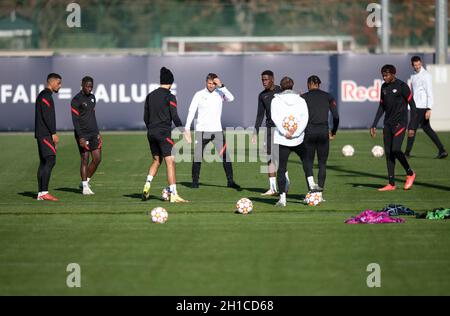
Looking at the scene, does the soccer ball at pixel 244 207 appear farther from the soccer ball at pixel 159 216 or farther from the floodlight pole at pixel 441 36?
the floodlight pole at pixel 441 36

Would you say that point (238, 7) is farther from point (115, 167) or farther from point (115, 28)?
point (115, 167)

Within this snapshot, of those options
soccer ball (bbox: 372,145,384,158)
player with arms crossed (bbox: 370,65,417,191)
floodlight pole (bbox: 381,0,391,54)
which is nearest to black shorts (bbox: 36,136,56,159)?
player with arms crossed (bbox: 370,65,417,191)

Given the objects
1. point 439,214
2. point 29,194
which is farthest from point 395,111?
point 29,194

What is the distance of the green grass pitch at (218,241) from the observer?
10.9m

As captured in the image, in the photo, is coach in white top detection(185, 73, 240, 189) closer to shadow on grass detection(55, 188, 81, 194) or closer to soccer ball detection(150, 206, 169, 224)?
shadow on grass detection(55, 188, 81, 194)

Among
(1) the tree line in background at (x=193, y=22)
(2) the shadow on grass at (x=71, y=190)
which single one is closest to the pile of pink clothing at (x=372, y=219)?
(2) the shadow on grass at (x=71, y=190)

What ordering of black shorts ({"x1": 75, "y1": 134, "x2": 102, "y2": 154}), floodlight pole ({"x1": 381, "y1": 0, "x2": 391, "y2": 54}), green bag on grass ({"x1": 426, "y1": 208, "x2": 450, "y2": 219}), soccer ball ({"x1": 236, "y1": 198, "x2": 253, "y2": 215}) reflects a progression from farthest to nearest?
floodlight pole ({"x1": 381, "y1": 0, "x2": 391, "y2": 54}) < black shorts ({"x1": 75, "y1": 134, "x2": 102, "y2": 154}) < soccer ball ({"x1": 236, "y1": 198, "x2": 253, "y2": 215}) < green bag on grass ({"x1": 426, "y1": 208, "x2": 450, "y2": 219})

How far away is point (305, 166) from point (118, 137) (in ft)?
53.0

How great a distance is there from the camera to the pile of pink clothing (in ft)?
48.8

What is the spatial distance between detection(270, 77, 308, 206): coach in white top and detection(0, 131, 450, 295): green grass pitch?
0.98m

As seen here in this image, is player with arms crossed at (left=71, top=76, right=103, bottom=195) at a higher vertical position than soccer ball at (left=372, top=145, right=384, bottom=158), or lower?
higher

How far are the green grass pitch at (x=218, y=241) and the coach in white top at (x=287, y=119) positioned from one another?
0.98 m
